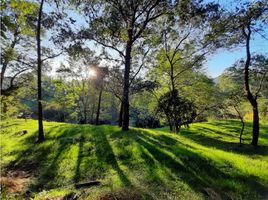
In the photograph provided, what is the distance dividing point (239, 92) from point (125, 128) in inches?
365

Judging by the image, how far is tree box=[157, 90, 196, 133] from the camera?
21.1 m

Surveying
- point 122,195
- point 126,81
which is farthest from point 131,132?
point 122,195

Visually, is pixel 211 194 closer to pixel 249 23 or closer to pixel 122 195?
pixel 122 195

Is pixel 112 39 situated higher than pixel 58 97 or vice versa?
pixel 112 39

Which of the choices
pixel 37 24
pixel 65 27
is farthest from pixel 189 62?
pixel 37 24

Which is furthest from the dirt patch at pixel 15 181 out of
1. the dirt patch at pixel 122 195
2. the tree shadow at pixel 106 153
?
the dirt patch at pixel 122 195

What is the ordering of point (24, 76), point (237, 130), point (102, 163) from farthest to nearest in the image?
point (237, 130)
point (24, 76)
point (102, 163)

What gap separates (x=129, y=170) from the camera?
458 inches

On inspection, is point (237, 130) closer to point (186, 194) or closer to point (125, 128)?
point (125, 128)

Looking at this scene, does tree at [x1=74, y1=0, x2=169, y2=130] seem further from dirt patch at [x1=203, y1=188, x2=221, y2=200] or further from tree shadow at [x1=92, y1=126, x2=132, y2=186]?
dirt patch at [x1=203, y1=188, x2=221, y2=200]

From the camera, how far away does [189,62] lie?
29.8m

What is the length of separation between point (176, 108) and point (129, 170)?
35.1 feet

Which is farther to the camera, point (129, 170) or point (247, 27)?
point (247, 27)

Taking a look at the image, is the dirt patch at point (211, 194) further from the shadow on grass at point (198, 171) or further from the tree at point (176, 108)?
the tree at point (176, 108)
